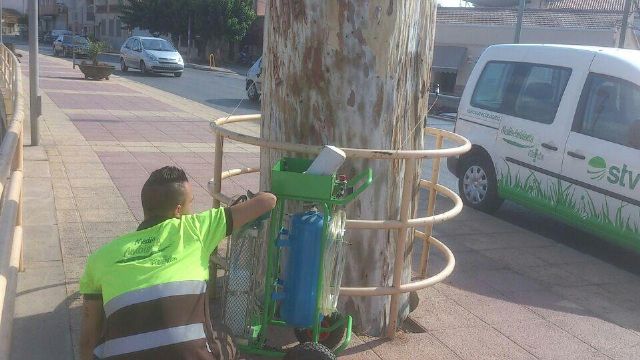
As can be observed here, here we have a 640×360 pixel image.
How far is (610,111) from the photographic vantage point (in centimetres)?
646

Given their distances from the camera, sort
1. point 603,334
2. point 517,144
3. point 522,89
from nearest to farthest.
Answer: point 603,334
point 517,144
point 522,89

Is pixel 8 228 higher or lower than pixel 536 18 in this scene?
lower

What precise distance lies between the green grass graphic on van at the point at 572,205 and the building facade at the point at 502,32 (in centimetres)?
2940

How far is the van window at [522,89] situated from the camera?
278 inches

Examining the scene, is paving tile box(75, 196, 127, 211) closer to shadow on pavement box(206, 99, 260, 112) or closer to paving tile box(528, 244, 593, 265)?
paving tile box(528, 244, 593, 265)

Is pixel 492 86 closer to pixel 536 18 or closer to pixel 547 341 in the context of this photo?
pixel 547 341

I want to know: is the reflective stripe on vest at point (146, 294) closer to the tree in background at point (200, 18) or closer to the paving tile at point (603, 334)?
the paving tile at point (603, 334)

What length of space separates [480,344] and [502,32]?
121ft

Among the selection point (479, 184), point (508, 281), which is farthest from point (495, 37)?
point (508, 281)

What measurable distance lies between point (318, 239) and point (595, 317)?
2572 millimetres

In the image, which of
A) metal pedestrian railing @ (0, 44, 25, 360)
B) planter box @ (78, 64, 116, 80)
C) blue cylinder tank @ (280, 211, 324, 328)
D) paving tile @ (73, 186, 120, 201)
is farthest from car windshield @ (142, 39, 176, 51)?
blue cylinder tank @ (280, 211, 324, 328)

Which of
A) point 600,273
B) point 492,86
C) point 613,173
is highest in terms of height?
point 492,86

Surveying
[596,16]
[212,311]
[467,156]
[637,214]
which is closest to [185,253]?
[212,311]

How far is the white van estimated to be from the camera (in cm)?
621
